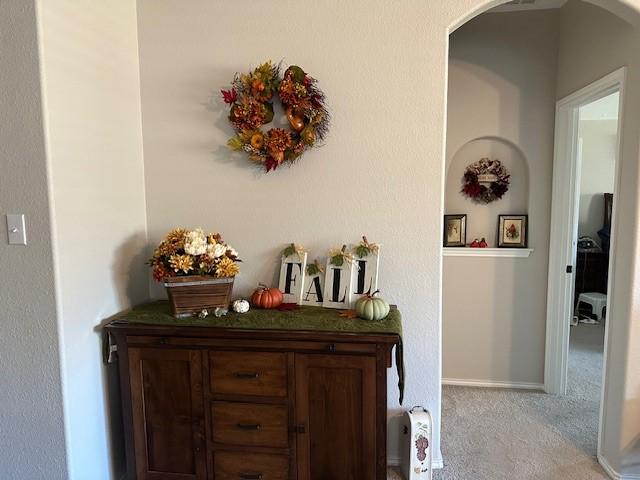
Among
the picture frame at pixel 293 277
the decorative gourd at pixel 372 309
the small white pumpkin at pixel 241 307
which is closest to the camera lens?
the decorative gourd at pixel 372 309

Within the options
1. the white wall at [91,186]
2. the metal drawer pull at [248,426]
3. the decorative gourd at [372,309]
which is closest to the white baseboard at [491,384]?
the decorative gourd at [372,309]

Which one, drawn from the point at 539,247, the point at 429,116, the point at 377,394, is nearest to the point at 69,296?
the point at 377,394

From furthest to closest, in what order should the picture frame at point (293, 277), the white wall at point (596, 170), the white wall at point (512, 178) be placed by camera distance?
1. the white wall at point (596, 170)
2. the white wall at point (512, 178)
3. the picture frame at point (293, 277)

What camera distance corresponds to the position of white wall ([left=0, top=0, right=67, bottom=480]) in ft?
5.04

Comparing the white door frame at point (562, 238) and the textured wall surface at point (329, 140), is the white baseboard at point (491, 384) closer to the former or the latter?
the white door frame at point (562, 238)

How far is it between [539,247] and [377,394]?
1900mm

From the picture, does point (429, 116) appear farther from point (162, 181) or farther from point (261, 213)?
point (162, 181)

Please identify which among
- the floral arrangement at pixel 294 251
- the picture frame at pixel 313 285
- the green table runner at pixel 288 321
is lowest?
the green table runner at pixel 288 321

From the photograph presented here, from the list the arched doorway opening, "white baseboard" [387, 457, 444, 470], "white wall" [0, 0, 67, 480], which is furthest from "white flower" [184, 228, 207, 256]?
the arched doorway opening

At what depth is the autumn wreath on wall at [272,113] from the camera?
1979 millimetres

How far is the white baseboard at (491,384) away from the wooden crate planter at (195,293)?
2052mm

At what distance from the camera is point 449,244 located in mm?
3033

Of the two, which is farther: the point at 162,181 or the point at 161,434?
the point at 162,181

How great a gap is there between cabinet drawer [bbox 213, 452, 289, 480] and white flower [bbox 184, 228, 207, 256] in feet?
3.07
